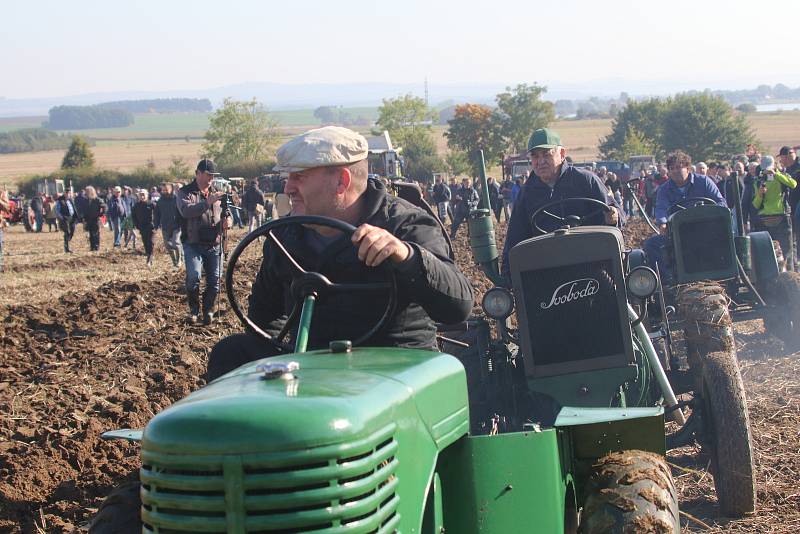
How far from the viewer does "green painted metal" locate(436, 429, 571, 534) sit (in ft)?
10.8

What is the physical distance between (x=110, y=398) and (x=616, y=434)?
17.4 ft

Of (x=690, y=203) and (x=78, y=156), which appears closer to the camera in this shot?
(x=690, y=203)

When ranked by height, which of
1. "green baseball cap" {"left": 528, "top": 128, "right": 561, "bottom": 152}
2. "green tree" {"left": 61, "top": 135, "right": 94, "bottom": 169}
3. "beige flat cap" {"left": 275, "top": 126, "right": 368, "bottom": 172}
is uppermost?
"beige flat cap" {"left": 275, "top": 126, "right": 368, "bottom": 172}

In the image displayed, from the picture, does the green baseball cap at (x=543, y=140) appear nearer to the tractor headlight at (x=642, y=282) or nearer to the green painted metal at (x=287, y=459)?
the tractor headlight at (x=642, y=282)

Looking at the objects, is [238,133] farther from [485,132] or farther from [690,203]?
[690,203]

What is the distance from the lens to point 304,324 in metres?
3.50

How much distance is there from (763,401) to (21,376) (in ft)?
20.5

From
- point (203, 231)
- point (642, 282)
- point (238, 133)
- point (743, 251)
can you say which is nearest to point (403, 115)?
point (238, 133)

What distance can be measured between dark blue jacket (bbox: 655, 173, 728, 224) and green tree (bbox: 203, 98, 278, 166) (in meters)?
71.1

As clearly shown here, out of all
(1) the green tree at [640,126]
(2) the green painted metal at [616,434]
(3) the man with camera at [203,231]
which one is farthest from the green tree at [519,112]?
(2) the green painted metal at [616,434]

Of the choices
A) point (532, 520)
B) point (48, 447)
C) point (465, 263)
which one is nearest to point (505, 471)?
point (532, 520)

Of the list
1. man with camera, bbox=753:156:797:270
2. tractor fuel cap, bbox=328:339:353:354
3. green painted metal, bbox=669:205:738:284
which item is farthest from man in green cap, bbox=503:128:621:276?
man with camera, bbox=753:156:797:270

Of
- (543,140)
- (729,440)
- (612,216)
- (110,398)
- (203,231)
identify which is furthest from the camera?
(203,231)

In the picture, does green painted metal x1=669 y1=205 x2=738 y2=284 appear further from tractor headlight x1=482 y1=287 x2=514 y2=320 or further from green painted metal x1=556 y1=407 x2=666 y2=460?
green painted metal x1=556 y1=407 x2=666 y2=460
